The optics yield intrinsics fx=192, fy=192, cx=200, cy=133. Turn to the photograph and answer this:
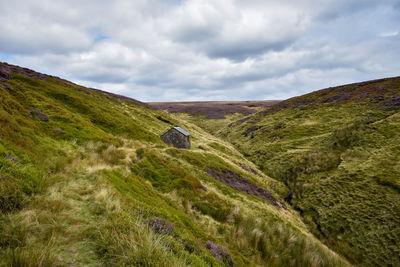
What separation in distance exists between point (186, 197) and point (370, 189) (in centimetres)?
1935

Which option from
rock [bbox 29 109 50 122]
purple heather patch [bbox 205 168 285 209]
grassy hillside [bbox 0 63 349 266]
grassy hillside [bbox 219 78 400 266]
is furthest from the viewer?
purple heather patch [bbox 205 168 285 209]

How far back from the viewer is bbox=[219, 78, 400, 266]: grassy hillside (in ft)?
49.5

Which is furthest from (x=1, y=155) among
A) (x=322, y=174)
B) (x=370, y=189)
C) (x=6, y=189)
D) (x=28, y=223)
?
(x=322, y=174)

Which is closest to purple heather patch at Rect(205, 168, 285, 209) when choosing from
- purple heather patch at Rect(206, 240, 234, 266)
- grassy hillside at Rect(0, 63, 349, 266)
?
grassy hillside at Rect(0, 63, 349, 266)

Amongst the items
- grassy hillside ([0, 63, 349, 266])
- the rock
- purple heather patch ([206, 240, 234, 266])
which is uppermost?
the rock

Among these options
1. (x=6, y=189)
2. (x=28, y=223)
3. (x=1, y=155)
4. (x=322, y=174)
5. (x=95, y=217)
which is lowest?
(x=322, y=174)

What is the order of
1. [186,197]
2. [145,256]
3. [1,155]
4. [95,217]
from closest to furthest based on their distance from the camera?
1. [145,256]
2. [95,217]
3. [1,155]
4. [186,197]

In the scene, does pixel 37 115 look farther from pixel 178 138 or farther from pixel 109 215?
pixel 178 138

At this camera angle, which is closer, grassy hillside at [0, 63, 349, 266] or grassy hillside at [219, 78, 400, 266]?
grassy hillside at [0, 63, 349, 266]

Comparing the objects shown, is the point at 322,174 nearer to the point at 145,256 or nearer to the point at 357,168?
the point at 357,168

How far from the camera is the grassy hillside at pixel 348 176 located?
1508 cm

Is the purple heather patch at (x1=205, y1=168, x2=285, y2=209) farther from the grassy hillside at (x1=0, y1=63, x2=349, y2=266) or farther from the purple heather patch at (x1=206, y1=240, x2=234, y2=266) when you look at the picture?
the purple heather patch at (x1=206, y1=240, x2=234, y2=266)

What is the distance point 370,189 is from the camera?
63.4 ft

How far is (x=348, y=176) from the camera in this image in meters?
22.3
